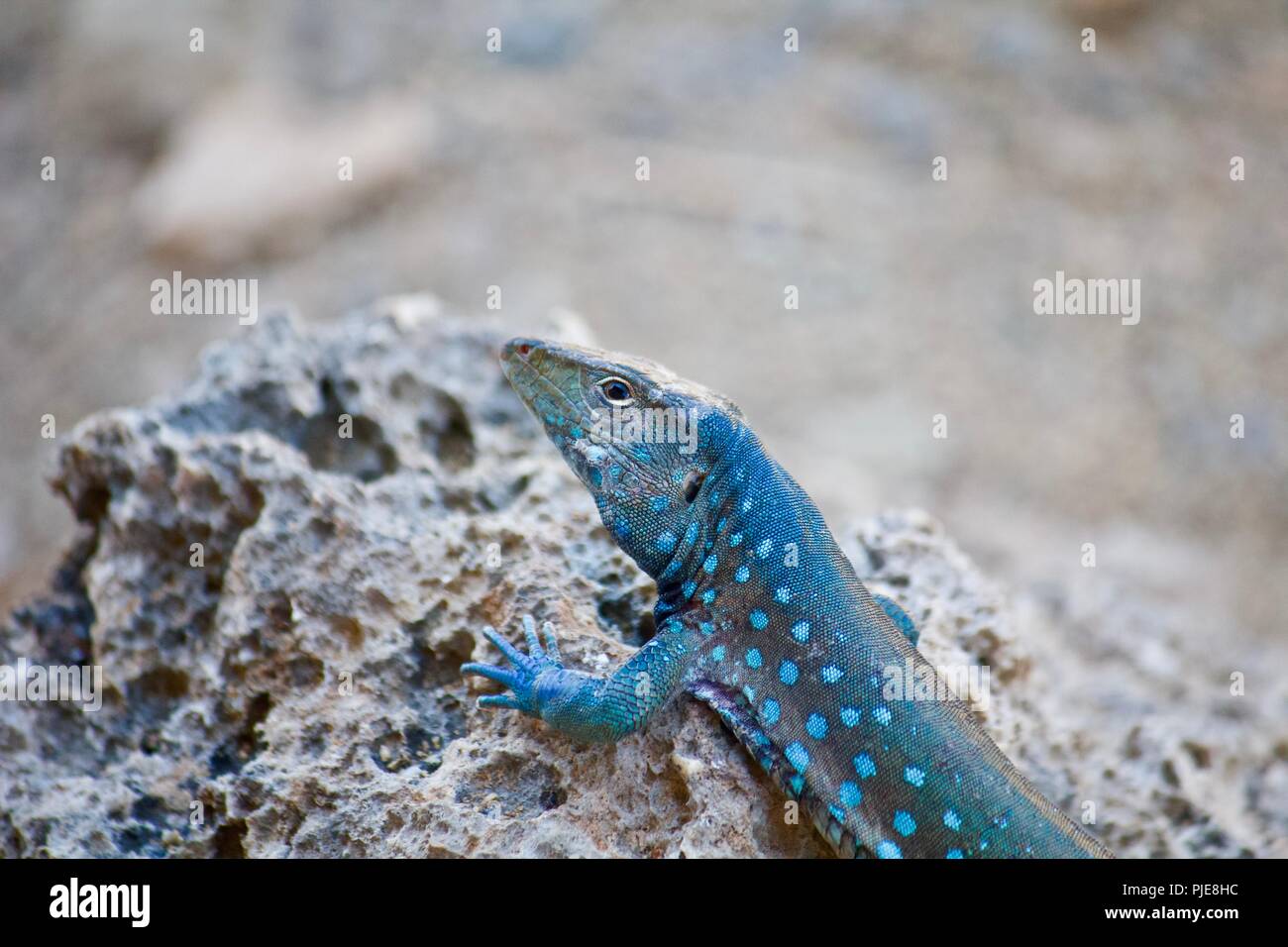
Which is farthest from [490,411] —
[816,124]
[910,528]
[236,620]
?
[816,124]

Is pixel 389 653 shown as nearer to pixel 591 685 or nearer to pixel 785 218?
pixel 591 685

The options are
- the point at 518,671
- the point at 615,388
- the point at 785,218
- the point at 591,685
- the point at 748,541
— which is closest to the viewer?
the point at 591,685

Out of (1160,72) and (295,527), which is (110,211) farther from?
(1160,72)

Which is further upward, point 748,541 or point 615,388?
point 615,388

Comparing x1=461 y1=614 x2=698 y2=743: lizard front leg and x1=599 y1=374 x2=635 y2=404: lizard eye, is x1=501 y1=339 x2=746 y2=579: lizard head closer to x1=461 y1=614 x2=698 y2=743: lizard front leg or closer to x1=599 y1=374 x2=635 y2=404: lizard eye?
x1=599 y1=374 x2=635 y2=404: lizard eye

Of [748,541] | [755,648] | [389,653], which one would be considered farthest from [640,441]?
[389,653]

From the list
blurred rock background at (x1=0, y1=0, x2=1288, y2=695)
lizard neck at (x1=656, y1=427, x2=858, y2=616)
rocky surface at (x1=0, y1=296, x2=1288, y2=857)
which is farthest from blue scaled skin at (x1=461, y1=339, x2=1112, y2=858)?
blurred rock background at (x1=0, y1=0, x2=1288, y2=695)
